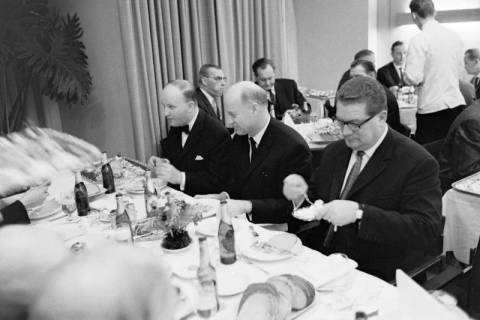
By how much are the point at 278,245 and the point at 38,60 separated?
11.5 ft

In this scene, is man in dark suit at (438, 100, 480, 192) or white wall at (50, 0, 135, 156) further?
white wall at (50, 0, 135, 156)

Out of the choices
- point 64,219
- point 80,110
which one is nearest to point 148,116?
point 80,110

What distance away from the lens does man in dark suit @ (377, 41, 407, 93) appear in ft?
23.4

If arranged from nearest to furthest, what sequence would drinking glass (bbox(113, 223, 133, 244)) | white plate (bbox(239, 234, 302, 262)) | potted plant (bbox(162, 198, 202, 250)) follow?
drinking glass (bbox(113, 223, 133, 244)), white plate (bbox(239, 234, 302, 262)), potted plant (bbox(162, 198, 202, 250))

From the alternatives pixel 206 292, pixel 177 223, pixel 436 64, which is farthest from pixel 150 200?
pixel 436 64

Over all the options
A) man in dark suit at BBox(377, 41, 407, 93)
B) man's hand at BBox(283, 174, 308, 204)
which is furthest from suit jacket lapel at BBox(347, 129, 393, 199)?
man in dark suit at BBox(377, 41, 407, 93)

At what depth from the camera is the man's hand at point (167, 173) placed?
124 inches

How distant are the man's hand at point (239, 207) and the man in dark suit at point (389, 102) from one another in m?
2.55

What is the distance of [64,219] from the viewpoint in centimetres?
256

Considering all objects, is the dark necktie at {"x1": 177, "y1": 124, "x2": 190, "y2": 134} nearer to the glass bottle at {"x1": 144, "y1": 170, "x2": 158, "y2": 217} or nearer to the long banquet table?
the glass bottle at {"x1": 144, "y1": 170, "x2": 158, "y2": 217}

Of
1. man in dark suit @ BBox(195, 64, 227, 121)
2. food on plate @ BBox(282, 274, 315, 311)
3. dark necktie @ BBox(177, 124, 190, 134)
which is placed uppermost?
man in dark suit @ BBox(195, 64, 227, 121)

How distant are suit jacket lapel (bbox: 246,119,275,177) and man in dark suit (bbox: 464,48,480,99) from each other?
4.13m

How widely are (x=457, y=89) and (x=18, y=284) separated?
5177mm

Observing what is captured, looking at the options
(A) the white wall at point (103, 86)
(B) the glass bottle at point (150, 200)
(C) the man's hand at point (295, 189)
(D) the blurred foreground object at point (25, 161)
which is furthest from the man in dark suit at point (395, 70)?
(D) the blurred foreground object at point (25, 161)
